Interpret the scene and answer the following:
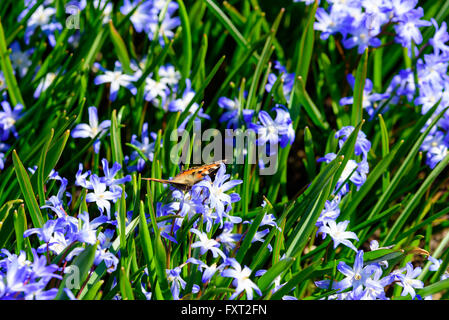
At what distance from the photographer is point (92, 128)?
2766 millimetres

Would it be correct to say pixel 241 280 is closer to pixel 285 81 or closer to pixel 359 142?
pixel 359 142

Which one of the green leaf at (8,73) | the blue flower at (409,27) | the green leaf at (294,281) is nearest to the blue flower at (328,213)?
the green leaf at (294,281)

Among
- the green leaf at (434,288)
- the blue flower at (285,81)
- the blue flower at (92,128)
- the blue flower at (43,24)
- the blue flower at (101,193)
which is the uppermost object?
the blue flower at (43,24)

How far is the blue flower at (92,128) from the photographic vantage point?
270cm

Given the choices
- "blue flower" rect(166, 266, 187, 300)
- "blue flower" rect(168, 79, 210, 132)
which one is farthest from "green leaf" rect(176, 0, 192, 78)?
"blue flower" rect(166, 266, 187, 300)

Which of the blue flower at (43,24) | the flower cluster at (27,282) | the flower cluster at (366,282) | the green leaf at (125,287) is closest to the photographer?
the flower cluster at (27,282)

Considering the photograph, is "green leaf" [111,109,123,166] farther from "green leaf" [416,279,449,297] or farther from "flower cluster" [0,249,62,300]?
"green leaf" [416,279,449,297]

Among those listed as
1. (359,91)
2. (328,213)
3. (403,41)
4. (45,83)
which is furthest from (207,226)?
(403,41)

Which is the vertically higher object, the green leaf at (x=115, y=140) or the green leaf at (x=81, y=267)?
the green leaf at (x=115, y=140)

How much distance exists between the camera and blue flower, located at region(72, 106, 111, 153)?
270cm

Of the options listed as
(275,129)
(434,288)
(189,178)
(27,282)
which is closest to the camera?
(27,282)

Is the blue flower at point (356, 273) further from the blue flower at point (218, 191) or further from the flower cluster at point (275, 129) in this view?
the flower cluster at point (275, 129)
